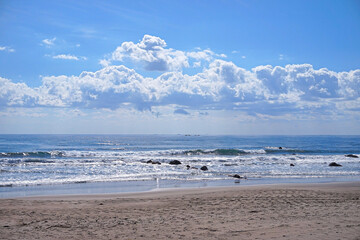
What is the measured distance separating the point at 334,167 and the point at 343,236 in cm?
2491

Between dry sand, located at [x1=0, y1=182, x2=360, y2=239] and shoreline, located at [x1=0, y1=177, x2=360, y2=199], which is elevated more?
dry sand, located at [x1=0, y1=182, x2=360, y2=239]

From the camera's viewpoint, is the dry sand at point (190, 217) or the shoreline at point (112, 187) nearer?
the dry sand at point (190, 217)

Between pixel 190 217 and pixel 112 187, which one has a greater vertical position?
pixel 190 217

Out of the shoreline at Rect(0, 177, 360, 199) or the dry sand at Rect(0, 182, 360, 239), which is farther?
A: the shoreline at Rect(0, 177, 360, 199)

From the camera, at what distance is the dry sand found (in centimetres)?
809

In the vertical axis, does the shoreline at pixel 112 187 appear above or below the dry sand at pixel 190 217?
below

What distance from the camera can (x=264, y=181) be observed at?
20.7 meters

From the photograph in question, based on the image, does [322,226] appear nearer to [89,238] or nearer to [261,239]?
[261,239]

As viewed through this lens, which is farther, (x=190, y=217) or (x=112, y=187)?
(x=112, y=187)

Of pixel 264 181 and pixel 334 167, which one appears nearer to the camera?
pixel 264 181

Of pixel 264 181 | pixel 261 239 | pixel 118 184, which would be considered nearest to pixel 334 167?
pixel 264 181

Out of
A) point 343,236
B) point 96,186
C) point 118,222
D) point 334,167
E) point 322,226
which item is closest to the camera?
point 343,236

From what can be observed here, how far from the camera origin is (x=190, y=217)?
988 cm

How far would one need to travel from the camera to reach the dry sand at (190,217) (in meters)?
8.09
